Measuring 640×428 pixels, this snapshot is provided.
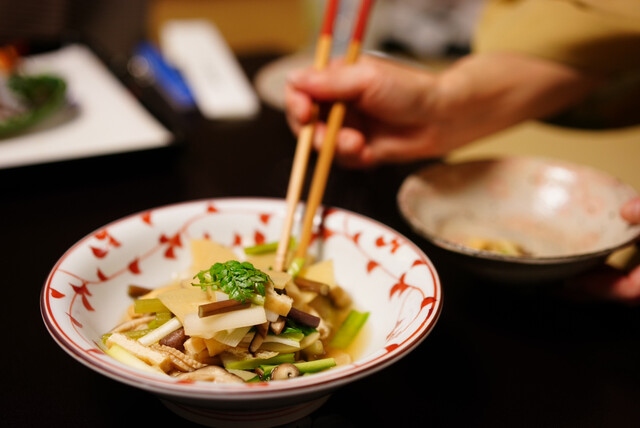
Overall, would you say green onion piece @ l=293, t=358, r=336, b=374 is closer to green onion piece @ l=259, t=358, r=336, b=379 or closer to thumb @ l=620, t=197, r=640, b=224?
green onion piece @ l=259, t=358, r=336, b=379

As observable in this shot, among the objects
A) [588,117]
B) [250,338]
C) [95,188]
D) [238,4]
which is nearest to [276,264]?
[250,338]

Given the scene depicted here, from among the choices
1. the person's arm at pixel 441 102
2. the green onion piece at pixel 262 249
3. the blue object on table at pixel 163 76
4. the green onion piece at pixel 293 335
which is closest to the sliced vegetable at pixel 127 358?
the green onion piece at pixel 293 335

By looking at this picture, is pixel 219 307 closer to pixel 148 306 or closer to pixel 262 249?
pixel 148 306

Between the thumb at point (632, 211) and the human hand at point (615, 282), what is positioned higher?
the thumb at point (632, 211)

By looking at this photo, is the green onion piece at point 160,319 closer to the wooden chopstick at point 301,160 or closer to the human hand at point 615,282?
the wooden chopstick at point 301,160

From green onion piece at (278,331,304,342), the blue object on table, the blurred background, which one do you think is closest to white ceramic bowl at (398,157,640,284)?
green onion piece at (278,331,304,342)

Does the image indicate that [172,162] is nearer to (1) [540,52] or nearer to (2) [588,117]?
(1) [540,52]

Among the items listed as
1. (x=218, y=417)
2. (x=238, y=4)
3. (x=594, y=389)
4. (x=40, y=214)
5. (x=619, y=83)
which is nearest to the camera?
(x=218, y=417)
